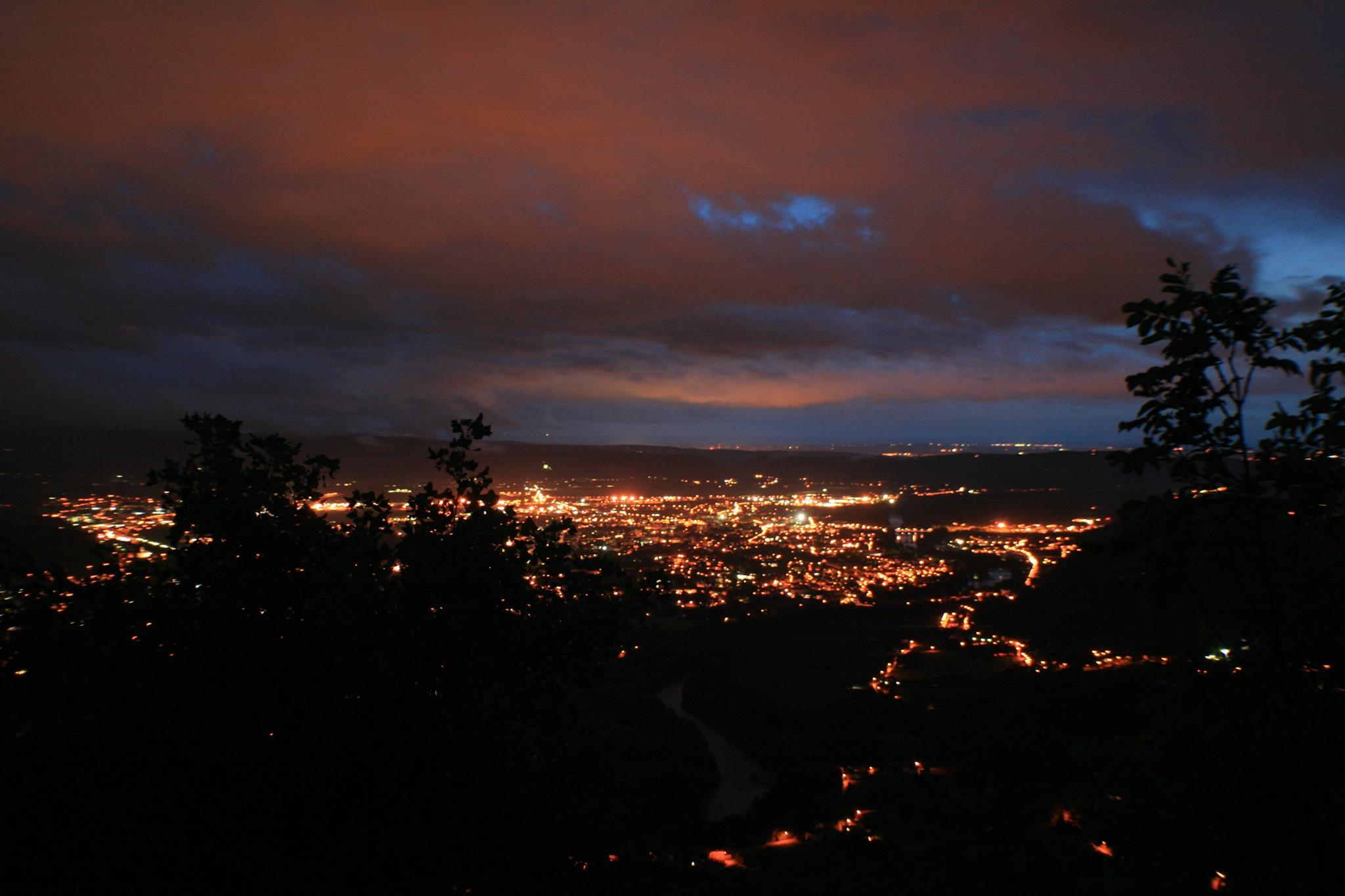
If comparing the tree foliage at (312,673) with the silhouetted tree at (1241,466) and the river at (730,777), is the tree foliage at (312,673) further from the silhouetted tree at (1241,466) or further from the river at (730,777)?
the river at (730,777)

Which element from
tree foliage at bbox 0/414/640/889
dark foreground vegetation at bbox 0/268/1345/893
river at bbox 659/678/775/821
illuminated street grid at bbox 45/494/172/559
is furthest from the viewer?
river at bbox 659/678/775/821

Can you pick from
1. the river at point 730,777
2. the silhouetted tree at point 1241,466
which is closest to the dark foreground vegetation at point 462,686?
the silhouetted tree at point 1241,466

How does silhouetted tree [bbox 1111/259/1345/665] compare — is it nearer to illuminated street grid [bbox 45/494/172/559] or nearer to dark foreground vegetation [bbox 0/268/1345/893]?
dark foreground vegetation [bbox 0/268/1345/893]

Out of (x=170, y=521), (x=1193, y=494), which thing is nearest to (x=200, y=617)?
(x=170, y=521)

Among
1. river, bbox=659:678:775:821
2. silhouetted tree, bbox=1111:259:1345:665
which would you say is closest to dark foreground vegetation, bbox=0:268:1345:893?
silhouetted tree, bbox=1111:259:1345:665

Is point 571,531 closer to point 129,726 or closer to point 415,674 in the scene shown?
point 415,674

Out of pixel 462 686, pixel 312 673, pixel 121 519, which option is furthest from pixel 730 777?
pixel 312 673

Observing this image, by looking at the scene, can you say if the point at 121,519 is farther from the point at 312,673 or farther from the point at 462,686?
the point at 462,686

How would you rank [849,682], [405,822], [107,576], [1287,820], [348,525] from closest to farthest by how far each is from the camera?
[1287,820], [405,822], [107,576], [348,525], [849,682]

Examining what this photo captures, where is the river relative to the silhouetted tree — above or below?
below
